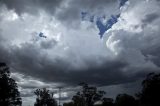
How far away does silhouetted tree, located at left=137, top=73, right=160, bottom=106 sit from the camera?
3625 inches

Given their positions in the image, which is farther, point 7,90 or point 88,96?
point 88,96

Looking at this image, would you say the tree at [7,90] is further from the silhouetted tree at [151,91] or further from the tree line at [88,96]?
the silhouetted tree at [151,91]

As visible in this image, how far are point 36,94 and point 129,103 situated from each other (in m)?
38.9

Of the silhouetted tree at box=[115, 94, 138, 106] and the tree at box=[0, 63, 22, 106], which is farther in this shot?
the silhouetted tree at box=[115, 94, 138, 106]

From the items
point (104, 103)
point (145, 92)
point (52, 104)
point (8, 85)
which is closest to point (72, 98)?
point (52, 104)

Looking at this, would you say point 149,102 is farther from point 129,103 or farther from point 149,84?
point 129,103

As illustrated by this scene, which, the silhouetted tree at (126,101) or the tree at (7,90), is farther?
the silhouetted tree at (126,101)

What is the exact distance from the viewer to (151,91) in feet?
308

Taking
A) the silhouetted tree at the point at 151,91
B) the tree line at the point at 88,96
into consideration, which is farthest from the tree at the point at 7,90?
the silhouetted tree at the point at 151,91

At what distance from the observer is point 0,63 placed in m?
82.1

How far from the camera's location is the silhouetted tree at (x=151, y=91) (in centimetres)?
9206

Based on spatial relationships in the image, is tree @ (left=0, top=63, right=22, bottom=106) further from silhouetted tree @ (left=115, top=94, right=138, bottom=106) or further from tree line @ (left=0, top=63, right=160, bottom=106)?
silhouetted tree @ (left=115, top=94, right=138, bottom=106)

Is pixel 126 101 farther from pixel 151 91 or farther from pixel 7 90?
pixel 7 90

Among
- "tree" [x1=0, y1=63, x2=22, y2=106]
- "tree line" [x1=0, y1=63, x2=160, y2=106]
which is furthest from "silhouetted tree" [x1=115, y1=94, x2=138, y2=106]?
"tree" [x1=0, y1=63, x2=22, y2=106]
